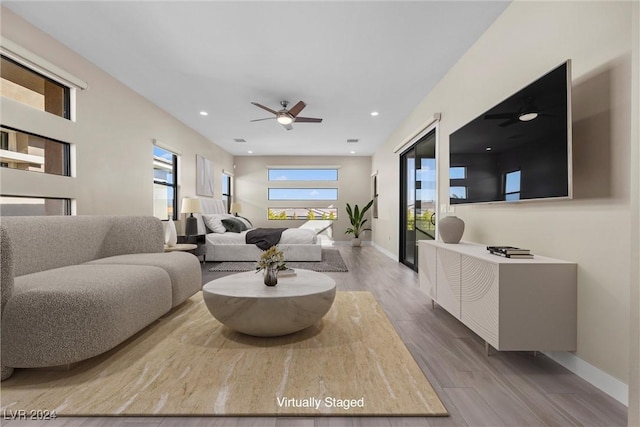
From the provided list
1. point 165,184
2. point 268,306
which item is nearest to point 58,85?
point 165,184

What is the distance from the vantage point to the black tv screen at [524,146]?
5.06ft

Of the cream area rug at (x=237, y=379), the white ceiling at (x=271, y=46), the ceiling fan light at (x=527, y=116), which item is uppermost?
the white ceiling at (x=271, y=46)

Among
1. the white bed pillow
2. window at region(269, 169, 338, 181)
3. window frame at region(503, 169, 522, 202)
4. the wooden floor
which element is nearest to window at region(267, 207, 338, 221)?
window at region(269, 169, 338, 181)

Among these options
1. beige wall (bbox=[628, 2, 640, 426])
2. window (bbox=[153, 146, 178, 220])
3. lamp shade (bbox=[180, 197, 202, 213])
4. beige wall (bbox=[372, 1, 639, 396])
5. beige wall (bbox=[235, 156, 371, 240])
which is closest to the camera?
beige wall (bbox=[628, 2, 640, 426])

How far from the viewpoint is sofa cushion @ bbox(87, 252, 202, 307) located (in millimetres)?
2426

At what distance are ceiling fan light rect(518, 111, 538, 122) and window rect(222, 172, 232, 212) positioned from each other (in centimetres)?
691

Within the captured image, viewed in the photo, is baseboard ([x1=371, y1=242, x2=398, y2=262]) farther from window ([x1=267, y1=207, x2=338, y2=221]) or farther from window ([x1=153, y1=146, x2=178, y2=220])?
window ([x1=153, y1=146, x2=178, y2=220])

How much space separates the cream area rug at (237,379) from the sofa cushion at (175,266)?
0.42 m

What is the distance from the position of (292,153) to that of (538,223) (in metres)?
6.73

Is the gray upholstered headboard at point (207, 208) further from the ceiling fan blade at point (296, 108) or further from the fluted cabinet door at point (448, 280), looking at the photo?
the fluted cabinet door at point (448, 280)

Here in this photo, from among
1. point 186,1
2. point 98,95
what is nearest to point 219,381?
point 186,1

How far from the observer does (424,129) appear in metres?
3.89

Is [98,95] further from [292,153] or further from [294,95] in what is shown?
[292,153]

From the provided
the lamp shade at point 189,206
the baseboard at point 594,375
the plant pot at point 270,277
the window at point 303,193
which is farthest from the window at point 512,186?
the window at point 303,193
